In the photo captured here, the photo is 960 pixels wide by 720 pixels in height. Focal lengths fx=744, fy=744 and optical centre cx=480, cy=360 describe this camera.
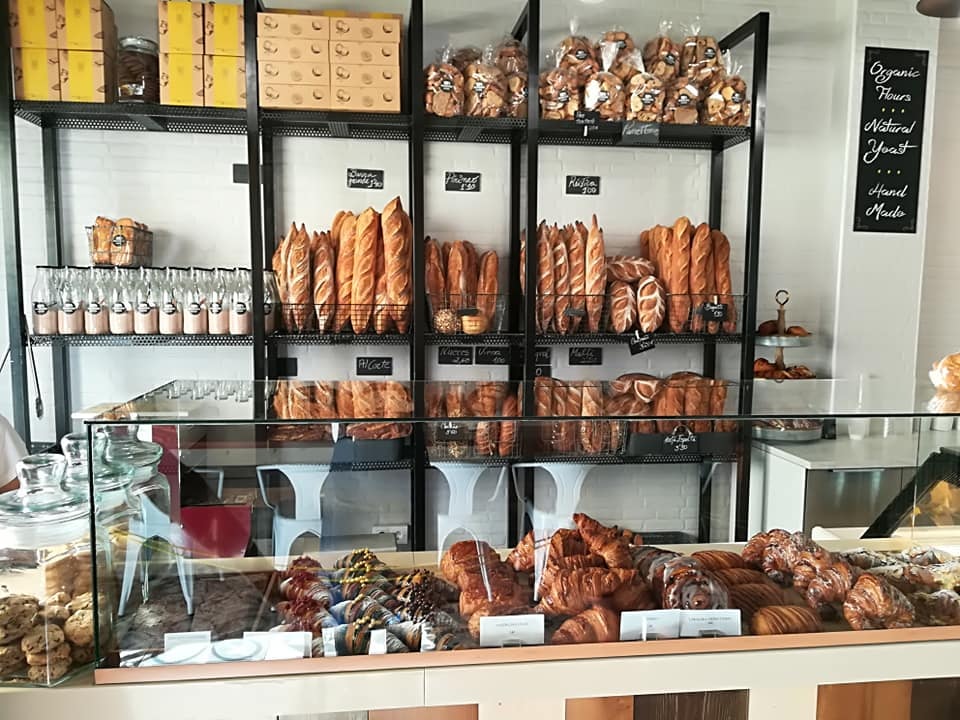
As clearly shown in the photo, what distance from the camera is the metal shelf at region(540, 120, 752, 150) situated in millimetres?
Result: 2801

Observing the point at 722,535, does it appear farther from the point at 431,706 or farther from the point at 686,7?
the point at 686,7

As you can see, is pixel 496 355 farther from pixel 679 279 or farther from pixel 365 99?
pixel 365 99

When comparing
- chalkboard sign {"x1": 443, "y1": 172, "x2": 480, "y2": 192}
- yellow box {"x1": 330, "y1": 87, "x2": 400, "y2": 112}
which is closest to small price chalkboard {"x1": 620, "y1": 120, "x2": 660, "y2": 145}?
chalkboard sign {"x1": 443, "y1": 172, "x2": 480, "y2": 192}

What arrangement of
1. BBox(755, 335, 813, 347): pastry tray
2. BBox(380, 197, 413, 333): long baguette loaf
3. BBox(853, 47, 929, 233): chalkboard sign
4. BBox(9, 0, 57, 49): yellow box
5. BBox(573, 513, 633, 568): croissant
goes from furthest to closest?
BBox(853, 47, 929, 233): chalkboard sign → BBox(755, 335, 813, 347): pastry tray → BBox(380, 197, 413, 333): long baguette loaf → BBox(9, 0, 57, 49): yellow box → BBox(573, 513, 633, 568): croissant

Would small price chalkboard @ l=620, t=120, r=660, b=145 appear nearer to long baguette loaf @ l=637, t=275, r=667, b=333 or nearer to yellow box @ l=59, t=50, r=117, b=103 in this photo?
long baguette loaf @ l=637, t=275, r=667, b=333

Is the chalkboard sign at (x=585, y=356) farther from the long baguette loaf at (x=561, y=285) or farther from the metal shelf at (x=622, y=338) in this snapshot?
the long baguette loaf at (x=561, y=285)

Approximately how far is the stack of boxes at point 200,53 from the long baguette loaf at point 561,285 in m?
1.26

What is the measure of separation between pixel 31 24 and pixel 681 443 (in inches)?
101

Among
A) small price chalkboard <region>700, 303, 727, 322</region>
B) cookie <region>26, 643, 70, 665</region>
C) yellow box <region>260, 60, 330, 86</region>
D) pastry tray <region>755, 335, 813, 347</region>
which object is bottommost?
cookie <region>26, 643, 70, 665</region>

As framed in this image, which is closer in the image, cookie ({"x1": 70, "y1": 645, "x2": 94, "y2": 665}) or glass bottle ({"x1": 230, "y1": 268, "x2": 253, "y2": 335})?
cookie ({"x1": 70, "y1": 645, "x2": 94, "y2": 665})

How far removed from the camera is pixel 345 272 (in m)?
2.75

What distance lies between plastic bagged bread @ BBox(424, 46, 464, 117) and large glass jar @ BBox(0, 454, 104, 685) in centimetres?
199

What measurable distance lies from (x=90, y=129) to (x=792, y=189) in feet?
9.60

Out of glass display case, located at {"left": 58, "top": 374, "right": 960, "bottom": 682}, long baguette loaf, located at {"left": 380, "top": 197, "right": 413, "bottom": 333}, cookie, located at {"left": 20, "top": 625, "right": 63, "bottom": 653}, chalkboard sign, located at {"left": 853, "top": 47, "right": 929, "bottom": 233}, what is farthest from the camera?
chalkboard sign, located at {"left": 853, "top": 47, "right": 929, "bottom": 233}
